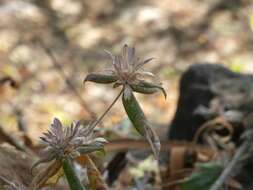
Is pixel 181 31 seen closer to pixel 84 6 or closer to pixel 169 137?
pixel 84 6

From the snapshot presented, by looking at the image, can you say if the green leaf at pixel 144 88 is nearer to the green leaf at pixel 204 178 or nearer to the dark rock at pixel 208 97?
the green leaf at pixel 204 178

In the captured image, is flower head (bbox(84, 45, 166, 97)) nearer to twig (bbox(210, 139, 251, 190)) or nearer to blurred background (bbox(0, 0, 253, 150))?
twig (bbox(210, 139, 251, 190))

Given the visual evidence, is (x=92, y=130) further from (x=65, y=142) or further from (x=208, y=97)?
(x=208, y=97)

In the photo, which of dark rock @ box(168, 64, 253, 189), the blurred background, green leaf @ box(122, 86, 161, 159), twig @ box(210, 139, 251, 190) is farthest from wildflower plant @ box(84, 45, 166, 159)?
the blurred background

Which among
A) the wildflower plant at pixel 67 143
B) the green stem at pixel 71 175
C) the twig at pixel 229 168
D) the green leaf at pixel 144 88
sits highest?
the green leaf at pixel 144 88

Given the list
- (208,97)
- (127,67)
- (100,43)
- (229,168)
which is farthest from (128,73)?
(100,43)

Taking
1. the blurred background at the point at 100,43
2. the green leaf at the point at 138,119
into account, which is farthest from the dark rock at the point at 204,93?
the blurred background at the point at 100,43
